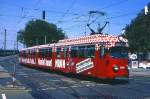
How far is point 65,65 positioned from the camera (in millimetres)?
38688

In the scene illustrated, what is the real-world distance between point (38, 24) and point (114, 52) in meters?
140

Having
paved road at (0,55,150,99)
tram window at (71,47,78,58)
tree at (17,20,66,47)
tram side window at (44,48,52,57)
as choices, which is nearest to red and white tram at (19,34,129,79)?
tram window at (71,47,78,58)

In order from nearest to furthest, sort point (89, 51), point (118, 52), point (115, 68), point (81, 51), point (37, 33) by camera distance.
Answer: point (115, 68), point (118, 52), point (89, 51), point (81, 51), point (37, 33)

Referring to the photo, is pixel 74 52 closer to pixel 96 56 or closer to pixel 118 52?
pixel 96 56

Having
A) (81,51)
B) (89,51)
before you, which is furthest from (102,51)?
(81,51)

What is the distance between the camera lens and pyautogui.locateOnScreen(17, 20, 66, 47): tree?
161m

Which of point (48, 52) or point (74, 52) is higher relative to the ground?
point (48, 52)

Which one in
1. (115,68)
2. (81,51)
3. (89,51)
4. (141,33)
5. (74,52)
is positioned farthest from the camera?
(141,33)

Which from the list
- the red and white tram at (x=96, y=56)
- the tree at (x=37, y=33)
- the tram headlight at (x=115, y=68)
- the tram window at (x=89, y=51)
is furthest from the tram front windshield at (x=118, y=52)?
the tree at (x=37, y=33)

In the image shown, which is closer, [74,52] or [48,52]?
[74,52]

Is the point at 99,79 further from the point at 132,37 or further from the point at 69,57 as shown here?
the point at 132,37

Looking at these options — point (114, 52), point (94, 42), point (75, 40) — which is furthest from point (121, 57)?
point (75, 40)

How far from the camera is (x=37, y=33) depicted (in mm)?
163000

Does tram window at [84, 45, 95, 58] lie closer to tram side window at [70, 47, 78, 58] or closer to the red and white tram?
the red and white tram
